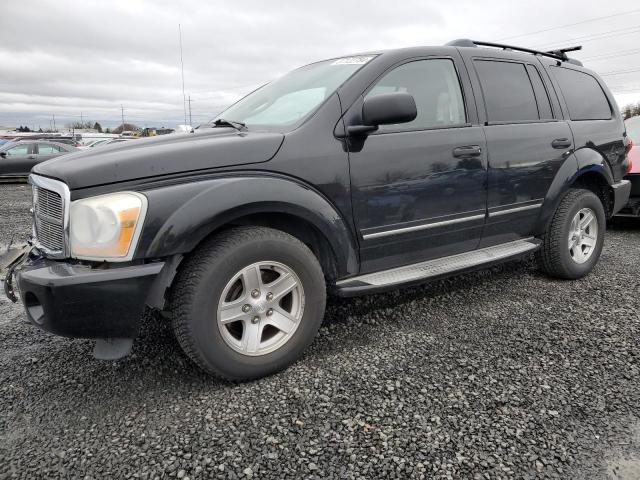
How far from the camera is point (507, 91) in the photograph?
352 cm

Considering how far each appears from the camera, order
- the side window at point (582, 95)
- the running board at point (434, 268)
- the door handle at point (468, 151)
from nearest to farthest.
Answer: the running board at point (434, 268), the door handle at point (468, 151), the side window at point (582, 95)

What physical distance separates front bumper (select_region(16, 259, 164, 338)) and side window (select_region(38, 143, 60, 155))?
1467 centimetres

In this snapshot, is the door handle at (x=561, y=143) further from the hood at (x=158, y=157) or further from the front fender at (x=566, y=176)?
the hood at (x=158, y=157)

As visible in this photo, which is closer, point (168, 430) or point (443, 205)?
point (168, 430)

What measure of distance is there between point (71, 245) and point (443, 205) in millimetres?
2152

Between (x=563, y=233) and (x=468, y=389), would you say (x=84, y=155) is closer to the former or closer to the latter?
(x=468, y=389)

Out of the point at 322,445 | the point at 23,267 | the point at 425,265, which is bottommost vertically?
the point at 322,445

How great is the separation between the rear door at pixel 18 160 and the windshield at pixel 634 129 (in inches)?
587

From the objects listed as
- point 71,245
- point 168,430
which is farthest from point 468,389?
point 71,245

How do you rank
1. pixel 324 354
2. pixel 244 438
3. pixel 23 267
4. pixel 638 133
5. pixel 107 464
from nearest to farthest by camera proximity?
pixel 107 464 < pixel 244 438 < pixel 23 267 < pixel 324 354 < pixel 638 133

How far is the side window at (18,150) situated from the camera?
1410cm

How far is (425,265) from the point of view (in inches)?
122

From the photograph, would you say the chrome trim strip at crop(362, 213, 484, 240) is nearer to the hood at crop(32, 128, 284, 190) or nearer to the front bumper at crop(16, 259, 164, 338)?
the hood at crop(32, 128, 284, 190)

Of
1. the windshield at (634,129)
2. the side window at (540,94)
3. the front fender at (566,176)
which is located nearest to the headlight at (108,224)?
the front fender at (566,176)
